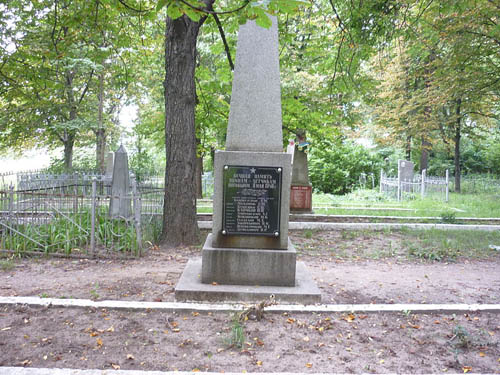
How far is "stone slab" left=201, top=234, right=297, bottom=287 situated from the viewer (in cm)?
442

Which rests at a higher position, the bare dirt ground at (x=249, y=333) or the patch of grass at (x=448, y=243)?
the patch of grass at (x=448, y=243)

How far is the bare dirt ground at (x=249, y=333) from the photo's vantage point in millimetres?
2965

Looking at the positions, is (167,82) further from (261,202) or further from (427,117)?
(427,117)

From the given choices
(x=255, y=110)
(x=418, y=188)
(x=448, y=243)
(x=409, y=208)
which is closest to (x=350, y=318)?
(x=255, y=110)

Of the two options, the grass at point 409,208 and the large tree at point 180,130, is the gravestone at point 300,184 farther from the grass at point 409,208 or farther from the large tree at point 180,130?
the large tree at point 180,130

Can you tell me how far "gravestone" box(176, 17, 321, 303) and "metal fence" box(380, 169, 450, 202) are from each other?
1553 cm

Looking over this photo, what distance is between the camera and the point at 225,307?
393 cm

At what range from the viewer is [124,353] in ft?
10.0

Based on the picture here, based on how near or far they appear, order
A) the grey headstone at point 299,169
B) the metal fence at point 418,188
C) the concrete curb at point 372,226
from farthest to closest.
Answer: the metal fence at point 418,188 → the grey headstone at point 299,169 → the concrete curb at point 372,226

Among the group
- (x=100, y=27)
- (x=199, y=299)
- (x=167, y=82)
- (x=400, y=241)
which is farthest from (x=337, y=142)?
(x=199, y=299)

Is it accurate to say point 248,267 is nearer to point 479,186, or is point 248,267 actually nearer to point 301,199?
point 301,199

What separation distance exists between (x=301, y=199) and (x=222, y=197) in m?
8.07

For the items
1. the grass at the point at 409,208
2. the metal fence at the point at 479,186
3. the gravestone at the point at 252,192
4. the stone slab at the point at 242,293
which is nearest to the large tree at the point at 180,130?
the gravestone at the point at 252,192

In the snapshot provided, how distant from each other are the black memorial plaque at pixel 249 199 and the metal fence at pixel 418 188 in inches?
613
